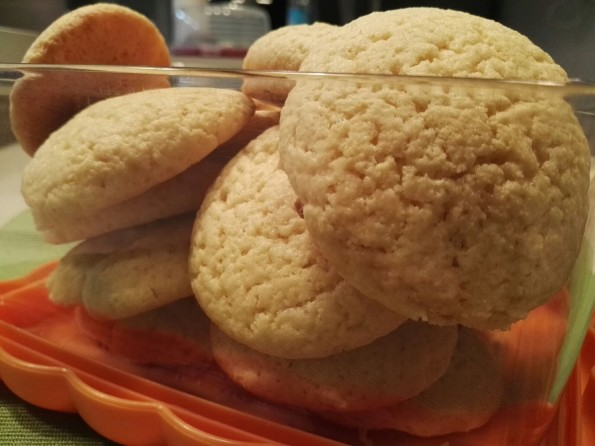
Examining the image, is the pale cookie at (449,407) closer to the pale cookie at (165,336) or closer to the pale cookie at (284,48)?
the pale cookie at (165,336)

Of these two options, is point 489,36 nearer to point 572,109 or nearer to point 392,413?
point 572,109

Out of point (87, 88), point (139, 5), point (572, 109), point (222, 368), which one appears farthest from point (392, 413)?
point (139, 5)

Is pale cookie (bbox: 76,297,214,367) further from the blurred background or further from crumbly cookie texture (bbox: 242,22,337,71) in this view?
the blurred background

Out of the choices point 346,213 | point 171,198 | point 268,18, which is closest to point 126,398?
point 171,198

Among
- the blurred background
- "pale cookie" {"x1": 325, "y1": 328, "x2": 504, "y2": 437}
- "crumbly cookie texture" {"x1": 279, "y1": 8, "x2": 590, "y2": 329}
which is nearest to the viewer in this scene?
"crumbly cookie texture" {"x1": 279, "y1": 8, "x2": 590, "y2": 329}

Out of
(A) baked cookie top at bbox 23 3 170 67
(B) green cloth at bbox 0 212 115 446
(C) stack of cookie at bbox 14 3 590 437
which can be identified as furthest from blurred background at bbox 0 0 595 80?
(C) stack of cookie at bbox 14 3 590 437

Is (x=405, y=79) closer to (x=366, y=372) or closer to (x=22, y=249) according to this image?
(x=366, y=372)
